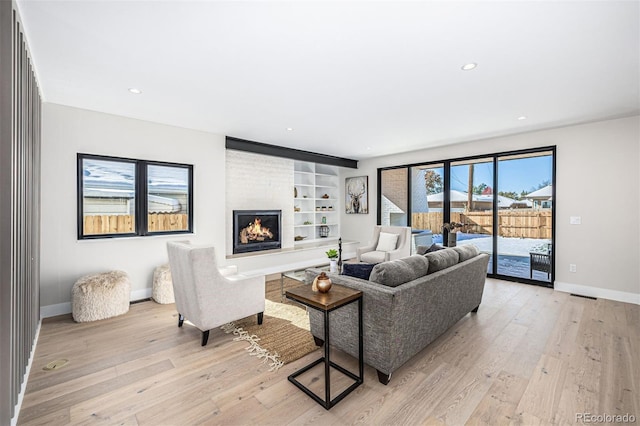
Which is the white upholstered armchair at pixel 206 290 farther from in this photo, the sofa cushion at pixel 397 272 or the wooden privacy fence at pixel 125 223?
the wooden privacy fence at pixel 125 223

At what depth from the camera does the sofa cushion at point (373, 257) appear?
5.18 m

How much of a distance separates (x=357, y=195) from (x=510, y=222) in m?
3.44

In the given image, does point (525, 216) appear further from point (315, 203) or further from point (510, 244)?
point (315, 203)

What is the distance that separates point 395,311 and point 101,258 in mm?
3844

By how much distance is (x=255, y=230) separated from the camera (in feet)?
18.7

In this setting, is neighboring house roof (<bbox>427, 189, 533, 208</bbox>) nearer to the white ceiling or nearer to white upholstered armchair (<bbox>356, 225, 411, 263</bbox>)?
white upholstered armchair (<bbox>356, 225, 411, 263</bbox>)

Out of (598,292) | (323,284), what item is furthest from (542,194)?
(323,284)

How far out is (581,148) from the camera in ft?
14.0

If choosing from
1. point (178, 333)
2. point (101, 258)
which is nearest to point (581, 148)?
point (178, 333)

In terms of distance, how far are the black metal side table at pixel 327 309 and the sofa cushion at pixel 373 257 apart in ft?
10.0

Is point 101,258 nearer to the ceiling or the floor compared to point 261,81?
nearer to the floor

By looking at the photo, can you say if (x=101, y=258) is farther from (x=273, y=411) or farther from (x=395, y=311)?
(x=395, y=311)

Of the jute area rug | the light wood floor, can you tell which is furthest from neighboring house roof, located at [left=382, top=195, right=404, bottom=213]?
the jute area rug

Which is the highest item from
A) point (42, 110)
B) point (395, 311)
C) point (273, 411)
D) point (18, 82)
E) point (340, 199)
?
point (42, 110)
